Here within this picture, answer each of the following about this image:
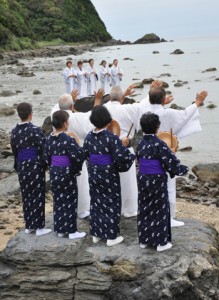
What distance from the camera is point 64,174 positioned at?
19.2 ft

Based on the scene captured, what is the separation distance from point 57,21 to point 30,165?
3920 inches

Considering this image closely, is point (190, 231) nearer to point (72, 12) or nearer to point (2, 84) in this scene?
point (2, 84)

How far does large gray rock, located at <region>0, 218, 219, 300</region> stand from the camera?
202 inches

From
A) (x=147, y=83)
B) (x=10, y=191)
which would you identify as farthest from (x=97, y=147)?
(x=147, y=83)

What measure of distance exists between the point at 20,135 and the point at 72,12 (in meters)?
110

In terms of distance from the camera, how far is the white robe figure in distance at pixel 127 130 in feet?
21.7

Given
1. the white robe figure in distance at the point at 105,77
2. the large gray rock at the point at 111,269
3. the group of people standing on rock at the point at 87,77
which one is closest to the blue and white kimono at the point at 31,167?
the large gray rock at the point at 111,269

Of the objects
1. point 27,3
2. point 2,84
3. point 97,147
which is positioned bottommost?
point 2,84

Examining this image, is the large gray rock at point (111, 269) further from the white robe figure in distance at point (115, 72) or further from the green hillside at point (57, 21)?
the green hillside at point (57, 21)

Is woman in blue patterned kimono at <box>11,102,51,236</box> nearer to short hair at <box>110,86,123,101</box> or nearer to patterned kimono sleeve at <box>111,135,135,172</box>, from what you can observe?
patterned kimono sleeve at <box>111,135,135,172</box>

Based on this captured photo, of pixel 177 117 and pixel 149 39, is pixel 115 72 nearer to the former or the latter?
pixel 177 117

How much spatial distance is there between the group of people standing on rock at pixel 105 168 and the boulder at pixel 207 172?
5499 mm

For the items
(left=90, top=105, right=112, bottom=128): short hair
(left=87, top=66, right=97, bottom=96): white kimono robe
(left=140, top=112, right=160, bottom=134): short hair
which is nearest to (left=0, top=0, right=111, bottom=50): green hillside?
(left=87, top=66, right=97, bottom=96): white kimono robe

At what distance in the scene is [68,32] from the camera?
10219 centimetres
